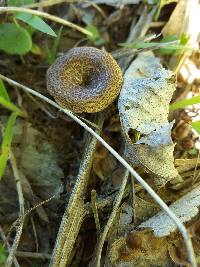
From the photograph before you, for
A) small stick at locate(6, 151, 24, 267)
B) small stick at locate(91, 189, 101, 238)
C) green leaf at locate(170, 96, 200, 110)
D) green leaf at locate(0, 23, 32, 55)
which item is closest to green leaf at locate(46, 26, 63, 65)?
green leaf at locate(0, 23, 32, 55)

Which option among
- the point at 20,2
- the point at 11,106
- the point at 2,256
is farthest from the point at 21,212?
the point at 20,2

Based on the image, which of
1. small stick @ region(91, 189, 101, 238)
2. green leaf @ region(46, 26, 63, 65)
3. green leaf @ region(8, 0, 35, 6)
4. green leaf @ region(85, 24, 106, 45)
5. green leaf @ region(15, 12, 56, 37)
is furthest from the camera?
green leaf @ region(85, 24, 106, 45)

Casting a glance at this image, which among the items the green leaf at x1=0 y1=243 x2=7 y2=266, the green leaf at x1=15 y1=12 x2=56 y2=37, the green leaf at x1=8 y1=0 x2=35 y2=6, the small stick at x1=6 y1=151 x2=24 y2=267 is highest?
the green leaf at x1=8 y1=0 x2=35 y2=6

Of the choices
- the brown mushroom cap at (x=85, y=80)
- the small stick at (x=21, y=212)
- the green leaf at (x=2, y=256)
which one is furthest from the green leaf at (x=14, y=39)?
the green leaf at (x=2, y=256)

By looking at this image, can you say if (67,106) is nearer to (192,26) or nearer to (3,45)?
(3,45)

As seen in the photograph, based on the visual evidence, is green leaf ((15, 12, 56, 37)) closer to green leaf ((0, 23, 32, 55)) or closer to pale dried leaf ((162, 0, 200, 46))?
green leaf ((0, 23, 32, 55))

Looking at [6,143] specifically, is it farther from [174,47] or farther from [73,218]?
[174,47]
